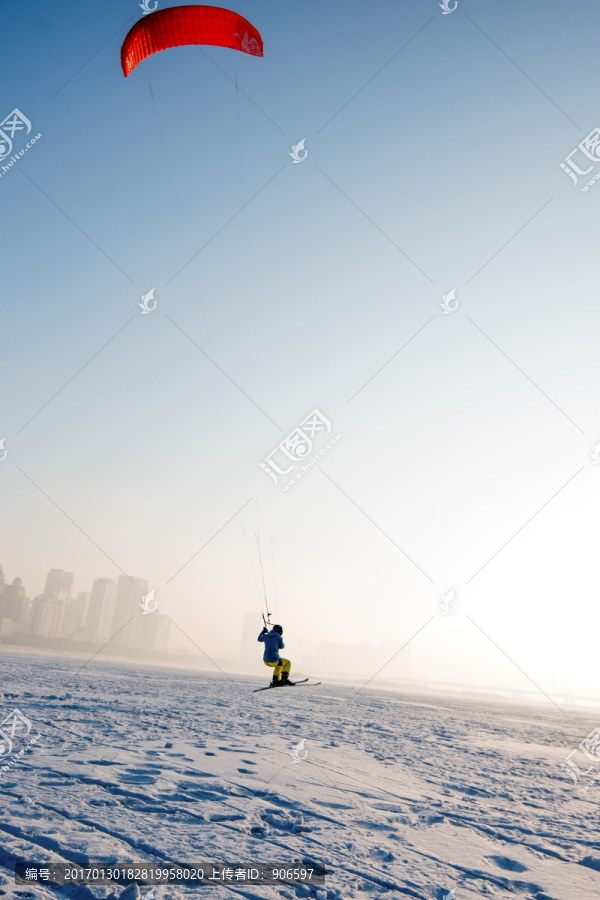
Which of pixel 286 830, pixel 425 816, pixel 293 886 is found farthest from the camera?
pixel 425 816

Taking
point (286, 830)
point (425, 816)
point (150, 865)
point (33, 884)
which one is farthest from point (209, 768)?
point (33, 884)

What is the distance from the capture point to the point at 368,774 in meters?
7.70

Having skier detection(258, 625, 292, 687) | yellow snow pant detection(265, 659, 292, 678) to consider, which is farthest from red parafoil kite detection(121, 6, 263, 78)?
yellow snow pant detection(265, 659, 292, 678)

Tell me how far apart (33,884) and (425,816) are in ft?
13.9

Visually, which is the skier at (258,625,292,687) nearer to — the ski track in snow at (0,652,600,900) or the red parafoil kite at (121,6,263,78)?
the ski track in snow at (0,652,600,900)

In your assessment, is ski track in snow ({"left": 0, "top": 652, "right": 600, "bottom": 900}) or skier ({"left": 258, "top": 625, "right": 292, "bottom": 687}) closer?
ski track in snow ({"left": 0, "top": 652, "right": 600, "bottom": 900})

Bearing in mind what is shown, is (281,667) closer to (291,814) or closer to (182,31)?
(291,814)

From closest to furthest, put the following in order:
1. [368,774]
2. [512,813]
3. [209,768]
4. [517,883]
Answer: [517,883] < [512,813] < [209,768] < [368,774]

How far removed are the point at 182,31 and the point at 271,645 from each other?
14842 millimetres

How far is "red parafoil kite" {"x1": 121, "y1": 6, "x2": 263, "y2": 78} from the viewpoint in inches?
490

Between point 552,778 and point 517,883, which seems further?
point 552,778

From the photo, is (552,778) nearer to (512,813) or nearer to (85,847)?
(512,813)

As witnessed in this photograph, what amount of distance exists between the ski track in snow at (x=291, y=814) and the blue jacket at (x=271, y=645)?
1.91 metres

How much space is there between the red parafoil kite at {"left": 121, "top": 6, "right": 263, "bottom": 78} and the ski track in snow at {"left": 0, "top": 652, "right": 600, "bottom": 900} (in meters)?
15.1
